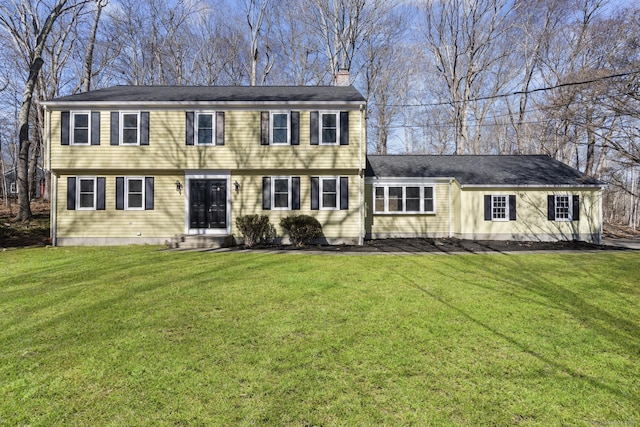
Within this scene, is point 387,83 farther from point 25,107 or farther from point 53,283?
point 53,283

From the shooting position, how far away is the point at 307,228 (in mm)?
13656

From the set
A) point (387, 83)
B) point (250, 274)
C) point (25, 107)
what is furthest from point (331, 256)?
point (387, 83)

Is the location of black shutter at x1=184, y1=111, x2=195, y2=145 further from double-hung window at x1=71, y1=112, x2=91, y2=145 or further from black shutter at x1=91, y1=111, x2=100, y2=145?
double-hung window at x1=71, y1=112, x2=91, y2=145

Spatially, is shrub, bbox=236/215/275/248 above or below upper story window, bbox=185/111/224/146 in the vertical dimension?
below

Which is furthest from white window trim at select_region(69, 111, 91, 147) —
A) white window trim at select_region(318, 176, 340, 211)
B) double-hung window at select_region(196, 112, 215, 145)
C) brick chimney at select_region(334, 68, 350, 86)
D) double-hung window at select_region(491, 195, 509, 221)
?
double-hung window at select_region(491, 195, 509, 221)

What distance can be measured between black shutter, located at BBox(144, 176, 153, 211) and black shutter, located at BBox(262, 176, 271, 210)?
186 inches

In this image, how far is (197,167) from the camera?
14062mm

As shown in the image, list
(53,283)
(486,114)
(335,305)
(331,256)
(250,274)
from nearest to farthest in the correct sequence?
(335,305)
(53,283)
(250,274)
(331,256)
(486,114)

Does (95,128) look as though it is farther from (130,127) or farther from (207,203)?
(207,203)

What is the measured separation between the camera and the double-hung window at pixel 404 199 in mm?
16719

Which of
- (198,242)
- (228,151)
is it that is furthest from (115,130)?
(198,242)

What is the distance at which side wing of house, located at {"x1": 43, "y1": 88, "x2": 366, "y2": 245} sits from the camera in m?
13.8

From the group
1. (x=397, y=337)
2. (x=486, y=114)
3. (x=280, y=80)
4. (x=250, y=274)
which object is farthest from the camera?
(x=280, y=80)

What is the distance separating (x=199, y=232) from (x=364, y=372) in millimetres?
12224
